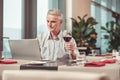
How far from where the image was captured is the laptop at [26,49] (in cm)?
233

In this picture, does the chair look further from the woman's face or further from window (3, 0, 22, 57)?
window (3, 0, 22, 57)

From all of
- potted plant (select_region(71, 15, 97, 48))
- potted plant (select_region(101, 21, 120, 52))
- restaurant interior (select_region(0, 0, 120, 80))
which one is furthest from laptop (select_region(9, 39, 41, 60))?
potted plant (select_region(101, 21, 120, 52))

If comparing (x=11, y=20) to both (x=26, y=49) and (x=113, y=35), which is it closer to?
(x=26, y=49)

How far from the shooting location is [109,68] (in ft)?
5.61

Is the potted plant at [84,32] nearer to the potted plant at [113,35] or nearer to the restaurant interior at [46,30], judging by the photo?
the restaurant interior at [46,30]

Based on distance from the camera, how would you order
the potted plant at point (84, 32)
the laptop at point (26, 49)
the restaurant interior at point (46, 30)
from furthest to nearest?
1. the potted plant at point (84, 32)
2. the laptop at point (26, 49)
3. the restaurant interior at point (46, 30)

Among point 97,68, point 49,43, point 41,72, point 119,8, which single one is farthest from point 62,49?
point 119,8

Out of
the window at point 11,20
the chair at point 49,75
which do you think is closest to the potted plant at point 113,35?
the window at point 11,20

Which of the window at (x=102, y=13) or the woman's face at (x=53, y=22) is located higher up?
the window at (x=102, y=13)

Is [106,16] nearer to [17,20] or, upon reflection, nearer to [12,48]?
[17,20]

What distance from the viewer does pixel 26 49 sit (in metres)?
2.38

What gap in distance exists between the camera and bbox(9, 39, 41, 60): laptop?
2.33 meters

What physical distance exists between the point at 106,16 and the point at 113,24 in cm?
193

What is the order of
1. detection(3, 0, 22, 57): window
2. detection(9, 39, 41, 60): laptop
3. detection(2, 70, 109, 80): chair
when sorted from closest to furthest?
detection(2, 70, 109, 80): chair < detection(9, 39, 41, 60): laptop < detection(3, 0, 22, 57): window
